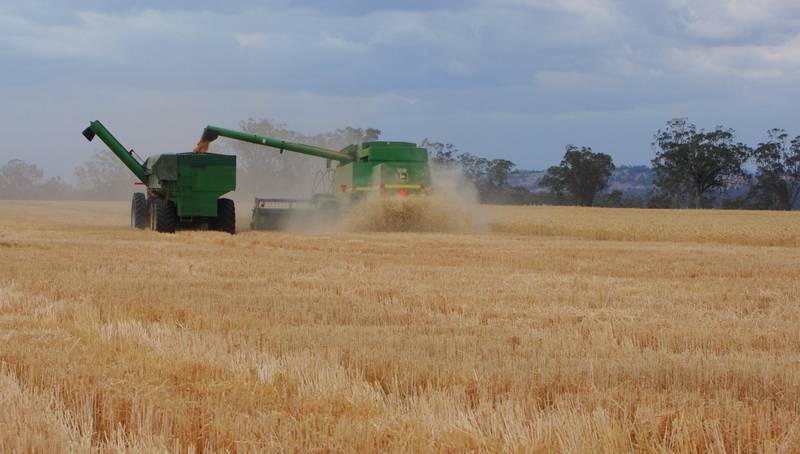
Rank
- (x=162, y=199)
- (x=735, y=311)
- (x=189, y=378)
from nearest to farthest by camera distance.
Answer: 1. (x=189, y=378)
2. (x=735, y=311)
3. (x=162, y=199)

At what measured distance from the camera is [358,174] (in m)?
24.6

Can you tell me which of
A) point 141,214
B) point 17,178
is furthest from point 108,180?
point 141,214

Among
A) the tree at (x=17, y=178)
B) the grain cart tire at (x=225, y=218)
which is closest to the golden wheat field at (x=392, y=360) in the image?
the grain cart tire at (x=225, y=218)

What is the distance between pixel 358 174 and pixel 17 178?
91.5 metres

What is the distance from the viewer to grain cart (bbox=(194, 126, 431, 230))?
24.0 metres

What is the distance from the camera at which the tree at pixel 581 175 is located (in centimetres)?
7925

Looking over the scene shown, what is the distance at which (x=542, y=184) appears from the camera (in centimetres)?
8119

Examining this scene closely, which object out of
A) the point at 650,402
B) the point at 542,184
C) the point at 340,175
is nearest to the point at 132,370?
the point at 650,402

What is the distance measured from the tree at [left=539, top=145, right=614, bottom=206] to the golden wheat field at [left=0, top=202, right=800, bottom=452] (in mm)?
68739

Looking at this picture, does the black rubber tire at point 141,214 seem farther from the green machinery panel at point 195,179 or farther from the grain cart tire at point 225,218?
the grain cart tire at point 225,218

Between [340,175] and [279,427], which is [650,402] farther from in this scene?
[340,175]

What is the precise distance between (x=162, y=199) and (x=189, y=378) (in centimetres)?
1854

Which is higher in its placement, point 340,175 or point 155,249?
point 340,175

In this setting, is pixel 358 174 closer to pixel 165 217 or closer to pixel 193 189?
pixel 193 189
